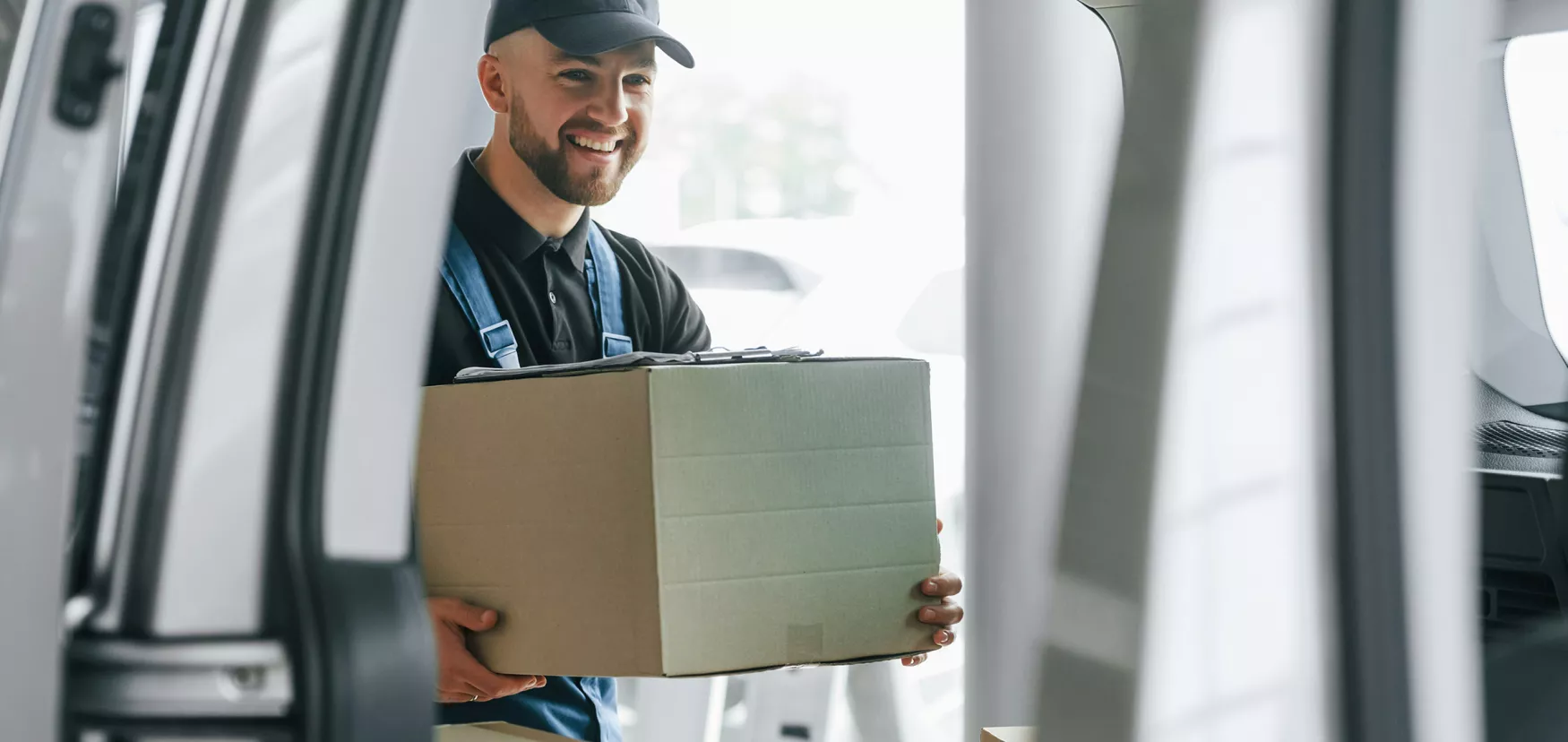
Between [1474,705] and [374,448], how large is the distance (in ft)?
1.91

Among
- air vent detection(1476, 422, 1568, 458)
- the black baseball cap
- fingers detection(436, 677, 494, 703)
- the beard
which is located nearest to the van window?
air vent detection(1476, 422, 1568, 458)

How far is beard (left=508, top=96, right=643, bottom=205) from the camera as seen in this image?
2.02 metres

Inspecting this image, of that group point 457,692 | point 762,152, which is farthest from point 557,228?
point 762,152

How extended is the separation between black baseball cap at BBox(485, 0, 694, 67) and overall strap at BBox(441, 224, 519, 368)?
0.35m

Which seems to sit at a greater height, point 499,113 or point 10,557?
point 499,113

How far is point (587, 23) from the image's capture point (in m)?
1.95

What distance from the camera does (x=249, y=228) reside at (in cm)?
73

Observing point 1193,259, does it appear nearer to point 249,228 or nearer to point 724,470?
point 249,228

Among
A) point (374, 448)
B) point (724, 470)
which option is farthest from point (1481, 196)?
point (374, 448)

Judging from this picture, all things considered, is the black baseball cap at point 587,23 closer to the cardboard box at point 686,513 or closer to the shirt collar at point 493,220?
the shirt collar at point 493,220

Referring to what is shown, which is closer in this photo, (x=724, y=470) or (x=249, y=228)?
(x=249, y=228)

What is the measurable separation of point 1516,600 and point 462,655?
100 cm

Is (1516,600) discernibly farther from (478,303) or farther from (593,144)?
(593,144)

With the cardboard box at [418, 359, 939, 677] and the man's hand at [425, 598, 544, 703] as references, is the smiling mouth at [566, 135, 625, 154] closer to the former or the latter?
the cardboard box at [418, 359, 939, 677]
